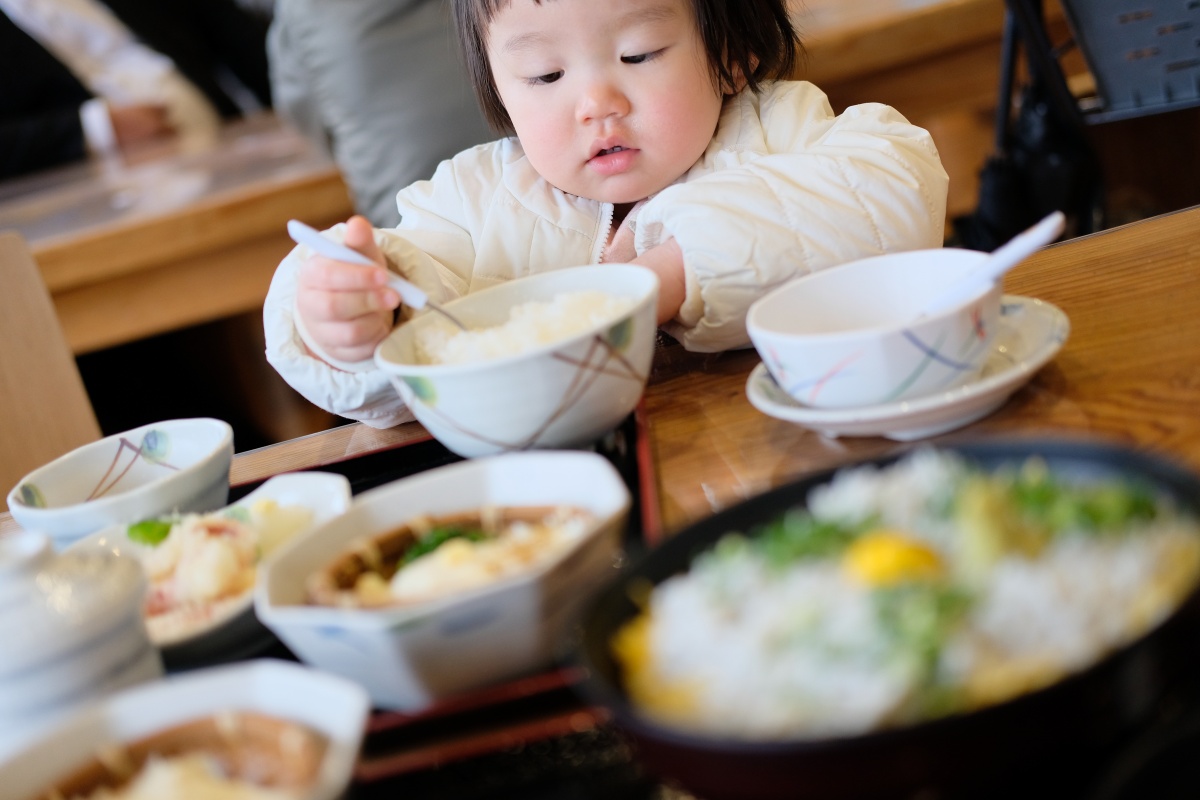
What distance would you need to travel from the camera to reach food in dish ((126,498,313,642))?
0.68 metres

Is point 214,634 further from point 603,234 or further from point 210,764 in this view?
point 603,234

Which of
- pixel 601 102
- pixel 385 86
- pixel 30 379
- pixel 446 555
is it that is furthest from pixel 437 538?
pixel 385 86

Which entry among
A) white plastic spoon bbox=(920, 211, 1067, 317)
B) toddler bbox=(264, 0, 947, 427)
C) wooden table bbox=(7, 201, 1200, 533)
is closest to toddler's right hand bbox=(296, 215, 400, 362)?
toddler bbox=(264, 0, 947, 427)

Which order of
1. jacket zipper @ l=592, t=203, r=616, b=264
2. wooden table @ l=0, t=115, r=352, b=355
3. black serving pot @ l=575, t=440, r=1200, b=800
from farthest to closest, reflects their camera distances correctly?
1. wooden table @ l=0, t=115, r=352, b=355
2. jacket zipper @ l=592, t=203, r=616, b=264
3. black serving pot @ l=575, t=440, r=1200, b=800

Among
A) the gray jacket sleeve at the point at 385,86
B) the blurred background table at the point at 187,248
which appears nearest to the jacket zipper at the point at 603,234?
the gray jacket sleeve at the point at 385,86

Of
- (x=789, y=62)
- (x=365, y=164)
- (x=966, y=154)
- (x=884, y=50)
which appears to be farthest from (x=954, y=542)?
(x=966, y=154)

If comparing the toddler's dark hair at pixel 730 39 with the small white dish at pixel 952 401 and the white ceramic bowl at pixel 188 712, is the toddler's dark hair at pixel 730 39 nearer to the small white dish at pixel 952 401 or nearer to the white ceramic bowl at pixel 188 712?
the small white dish at pixel 952 401

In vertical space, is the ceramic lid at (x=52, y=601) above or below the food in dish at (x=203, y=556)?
above

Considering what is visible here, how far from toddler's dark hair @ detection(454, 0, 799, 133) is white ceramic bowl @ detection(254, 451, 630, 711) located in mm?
729

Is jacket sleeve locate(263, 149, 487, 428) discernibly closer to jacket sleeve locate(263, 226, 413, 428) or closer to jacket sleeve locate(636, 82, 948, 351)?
jacket sleeve locate(263, 226, 413, 428)

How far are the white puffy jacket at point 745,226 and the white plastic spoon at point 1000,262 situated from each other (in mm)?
235

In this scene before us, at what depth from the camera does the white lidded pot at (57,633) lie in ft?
1.80

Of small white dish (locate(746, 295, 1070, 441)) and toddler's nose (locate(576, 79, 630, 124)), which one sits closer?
small white dish (locate(746, 295, 1070, 441))

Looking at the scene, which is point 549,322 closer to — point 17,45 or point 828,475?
point 828,475
